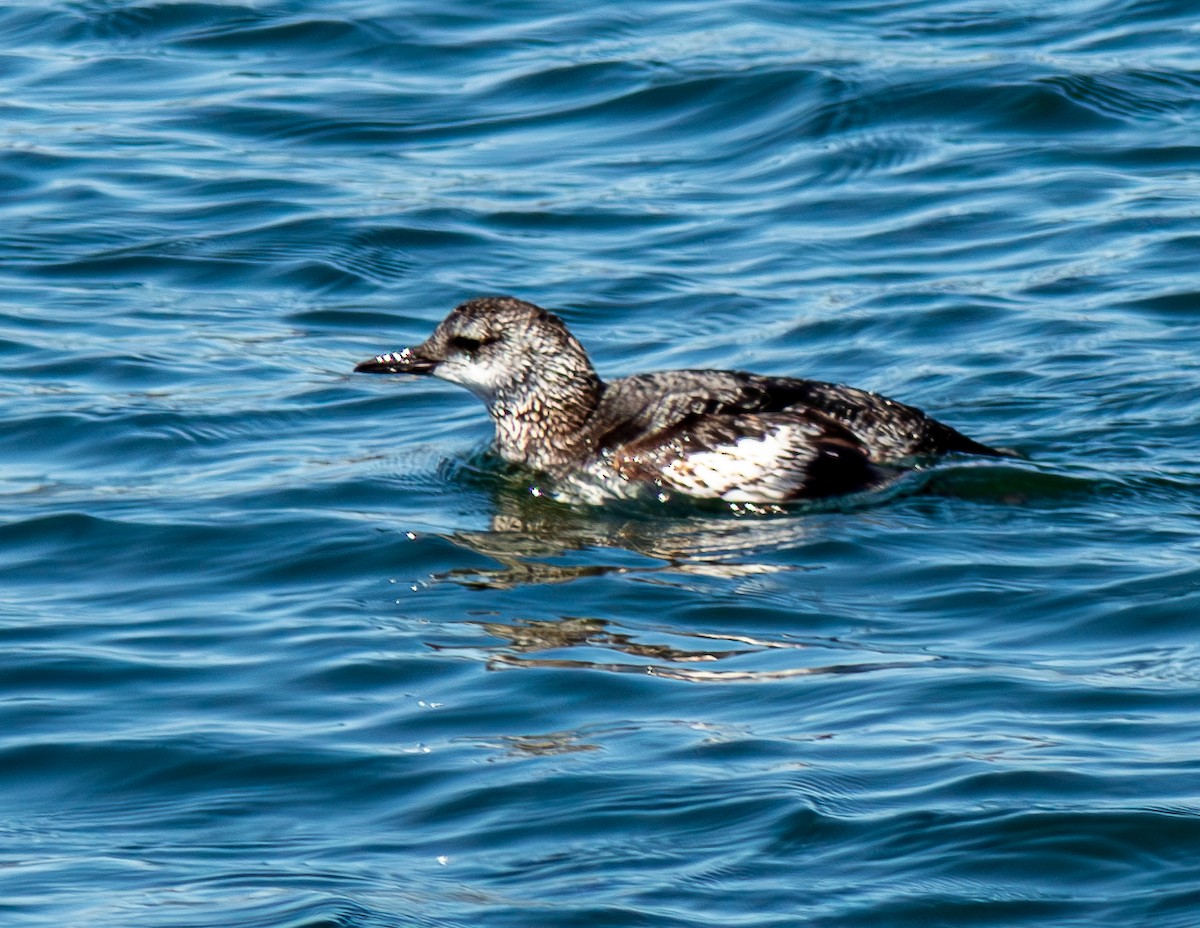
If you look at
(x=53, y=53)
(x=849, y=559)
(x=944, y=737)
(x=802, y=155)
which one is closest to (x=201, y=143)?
(x=53, y=53)

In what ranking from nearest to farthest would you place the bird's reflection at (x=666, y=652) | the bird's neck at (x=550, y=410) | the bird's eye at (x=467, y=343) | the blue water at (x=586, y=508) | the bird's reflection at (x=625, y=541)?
the blue water at (x=586, y=508) < the bird's reflection at (x=666, y=652) < the bird's reflection at (x=625, y=541) < the bird's neck at (x=550, y=410) < the bird's eye at (x=467, y=343)

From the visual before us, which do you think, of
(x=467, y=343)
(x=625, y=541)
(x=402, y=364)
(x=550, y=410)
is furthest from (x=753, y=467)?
(x=402, y=364)

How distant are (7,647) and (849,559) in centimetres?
301

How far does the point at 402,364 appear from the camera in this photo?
10.0 m

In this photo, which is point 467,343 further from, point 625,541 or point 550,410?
point 625,541

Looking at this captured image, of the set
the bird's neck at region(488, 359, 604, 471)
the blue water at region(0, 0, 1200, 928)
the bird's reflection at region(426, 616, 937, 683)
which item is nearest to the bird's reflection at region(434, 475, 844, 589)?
the blue water at region(0, 0, 1200, 928)

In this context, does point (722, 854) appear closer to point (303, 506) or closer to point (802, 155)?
A: point (303, 506)

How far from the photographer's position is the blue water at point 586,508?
19.6 feet

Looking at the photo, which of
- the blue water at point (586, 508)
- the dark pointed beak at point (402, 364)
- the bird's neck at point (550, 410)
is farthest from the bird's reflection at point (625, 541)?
the dark pointed beak at point (402, 364)

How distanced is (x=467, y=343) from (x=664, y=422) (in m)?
1.10

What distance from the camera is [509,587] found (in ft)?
27.9

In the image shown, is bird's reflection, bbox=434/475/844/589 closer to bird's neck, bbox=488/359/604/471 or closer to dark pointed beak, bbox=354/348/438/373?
bird's neck, bbox=488/359/604/471

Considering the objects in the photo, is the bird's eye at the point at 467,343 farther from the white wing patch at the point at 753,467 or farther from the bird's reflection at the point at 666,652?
the bird's reflection at the point at 666,652

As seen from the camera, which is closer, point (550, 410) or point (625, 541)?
point (625, 541)
